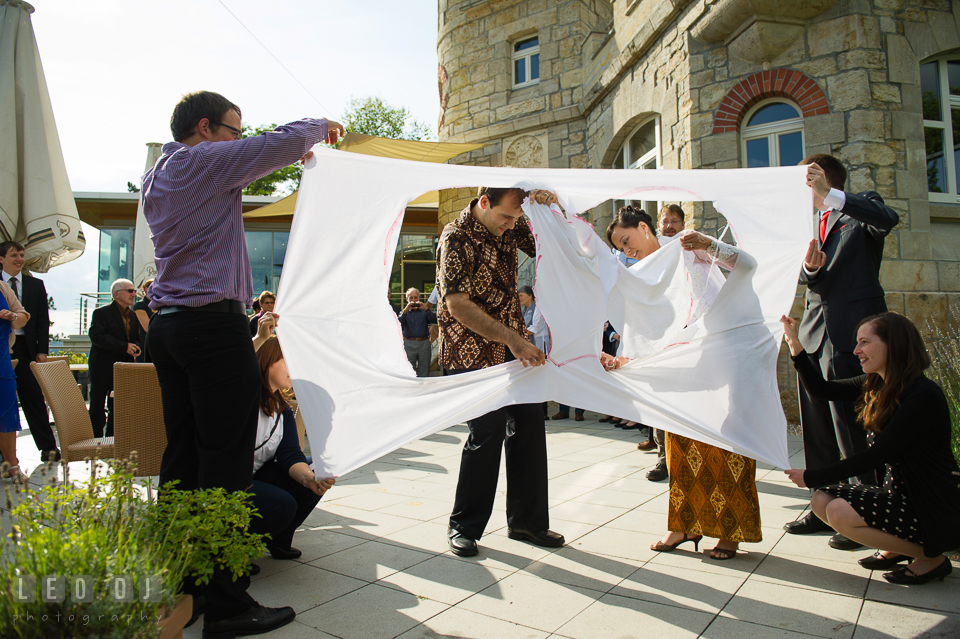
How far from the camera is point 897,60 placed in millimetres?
5844

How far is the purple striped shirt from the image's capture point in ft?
6.62

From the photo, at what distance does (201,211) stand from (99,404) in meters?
4.43

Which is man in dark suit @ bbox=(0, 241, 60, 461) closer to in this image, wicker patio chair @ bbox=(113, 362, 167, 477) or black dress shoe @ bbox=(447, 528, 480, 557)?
wicker patio chair @ bbox=(113, 362, 167, 477)

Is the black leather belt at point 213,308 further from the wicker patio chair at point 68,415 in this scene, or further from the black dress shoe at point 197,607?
the wicker patio chair at point 68,415

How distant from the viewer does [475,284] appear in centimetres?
286

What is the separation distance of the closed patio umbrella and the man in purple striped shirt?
385 centimetres

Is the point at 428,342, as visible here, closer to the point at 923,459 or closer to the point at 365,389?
the point at 365,389

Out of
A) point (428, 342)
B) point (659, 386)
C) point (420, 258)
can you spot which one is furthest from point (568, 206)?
point (420, 258)

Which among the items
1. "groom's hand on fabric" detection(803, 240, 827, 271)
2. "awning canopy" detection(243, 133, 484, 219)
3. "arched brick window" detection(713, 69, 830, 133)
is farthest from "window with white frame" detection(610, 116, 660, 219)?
"groom's hand on fabric" detection(803, 240, 827, 271)

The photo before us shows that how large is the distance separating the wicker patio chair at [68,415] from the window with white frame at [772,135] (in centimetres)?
647

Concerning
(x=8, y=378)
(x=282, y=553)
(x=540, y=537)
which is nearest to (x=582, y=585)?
(x=540, y=537)

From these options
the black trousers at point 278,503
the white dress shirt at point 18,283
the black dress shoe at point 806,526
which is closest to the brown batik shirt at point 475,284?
the black trousers at point 278,503

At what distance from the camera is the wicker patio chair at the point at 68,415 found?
3.34 m

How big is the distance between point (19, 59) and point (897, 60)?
313 inches
